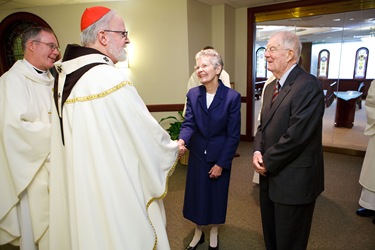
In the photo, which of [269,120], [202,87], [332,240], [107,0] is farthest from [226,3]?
[332,240]

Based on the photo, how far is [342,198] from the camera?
3.02 metres

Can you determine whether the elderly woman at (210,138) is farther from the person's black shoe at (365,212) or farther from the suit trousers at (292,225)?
the person's black shoe at (365,212)

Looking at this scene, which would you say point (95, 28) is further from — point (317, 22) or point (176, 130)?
point (317, 22)

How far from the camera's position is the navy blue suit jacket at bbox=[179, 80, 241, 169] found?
194 cm

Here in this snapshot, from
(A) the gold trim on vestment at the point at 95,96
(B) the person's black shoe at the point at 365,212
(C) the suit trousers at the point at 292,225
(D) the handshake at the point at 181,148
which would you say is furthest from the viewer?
(B) the person's black shoe at the point at 365,212

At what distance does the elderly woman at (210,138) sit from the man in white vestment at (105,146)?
0.70 meters

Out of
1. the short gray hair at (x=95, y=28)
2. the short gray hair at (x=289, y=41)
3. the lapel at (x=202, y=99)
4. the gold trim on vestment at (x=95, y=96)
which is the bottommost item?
the lapel at (x=202, y=99)

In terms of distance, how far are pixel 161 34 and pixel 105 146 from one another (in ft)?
11.1

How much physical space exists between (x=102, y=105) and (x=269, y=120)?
108 centimetres

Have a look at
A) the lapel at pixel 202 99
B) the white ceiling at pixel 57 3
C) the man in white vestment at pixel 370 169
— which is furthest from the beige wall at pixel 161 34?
the man in white vestment at pixel 370 169

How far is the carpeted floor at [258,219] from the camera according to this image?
227 centimetres

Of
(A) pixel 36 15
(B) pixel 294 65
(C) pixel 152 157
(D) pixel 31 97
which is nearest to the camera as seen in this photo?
(C) pixel 152 157

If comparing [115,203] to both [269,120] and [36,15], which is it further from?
[36,15]

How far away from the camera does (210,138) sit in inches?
78.0
